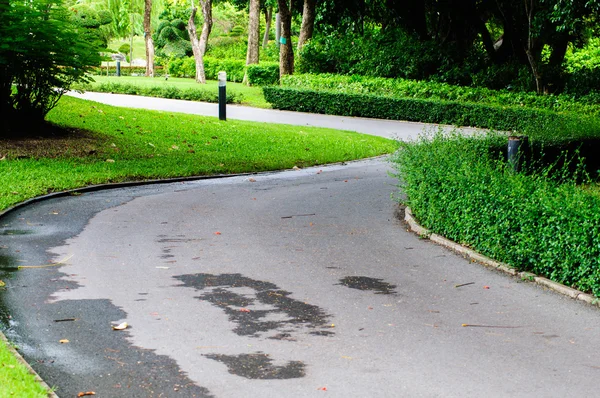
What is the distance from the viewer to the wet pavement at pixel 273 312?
19.4 ft

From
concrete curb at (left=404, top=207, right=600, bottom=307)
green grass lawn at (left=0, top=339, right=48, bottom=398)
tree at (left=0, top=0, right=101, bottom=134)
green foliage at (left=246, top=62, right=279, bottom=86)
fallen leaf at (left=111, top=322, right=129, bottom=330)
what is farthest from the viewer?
green foliage at (left=246, top=62, right=279, bottom=86)

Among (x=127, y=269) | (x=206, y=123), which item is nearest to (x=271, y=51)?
(x=206, y=123)

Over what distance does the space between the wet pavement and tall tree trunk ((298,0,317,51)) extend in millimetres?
28165

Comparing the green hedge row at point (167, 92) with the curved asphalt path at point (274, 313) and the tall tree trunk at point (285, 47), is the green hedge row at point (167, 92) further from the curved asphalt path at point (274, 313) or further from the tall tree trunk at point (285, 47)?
the curved asphalt path at point (274, 313)

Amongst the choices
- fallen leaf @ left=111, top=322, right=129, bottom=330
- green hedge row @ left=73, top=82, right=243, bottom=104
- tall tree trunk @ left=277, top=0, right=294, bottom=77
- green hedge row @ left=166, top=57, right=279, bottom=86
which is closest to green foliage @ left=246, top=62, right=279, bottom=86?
green hedge row @ left=166, top=57, right=279, bottom=86

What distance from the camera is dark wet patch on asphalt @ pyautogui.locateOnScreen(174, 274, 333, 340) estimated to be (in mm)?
7098

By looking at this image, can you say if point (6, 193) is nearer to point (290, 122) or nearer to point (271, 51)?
point (290, 122)

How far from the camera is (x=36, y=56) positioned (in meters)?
17.5

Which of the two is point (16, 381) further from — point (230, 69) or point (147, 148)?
point (230, 69)

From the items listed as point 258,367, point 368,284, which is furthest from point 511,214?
point 258,367

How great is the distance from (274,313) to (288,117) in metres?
21.6

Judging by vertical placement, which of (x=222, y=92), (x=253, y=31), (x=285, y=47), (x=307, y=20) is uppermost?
(x=307, y=20)

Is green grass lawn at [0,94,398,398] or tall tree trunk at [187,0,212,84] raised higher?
tall tree trunk at [187,0,212,84]

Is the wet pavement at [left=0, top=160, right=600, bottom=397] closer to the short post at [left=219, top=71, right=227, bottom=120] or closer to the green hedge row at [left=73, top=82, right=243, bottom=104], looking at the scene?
the short post at [left=219, top=71, right=227, bottom=120]
